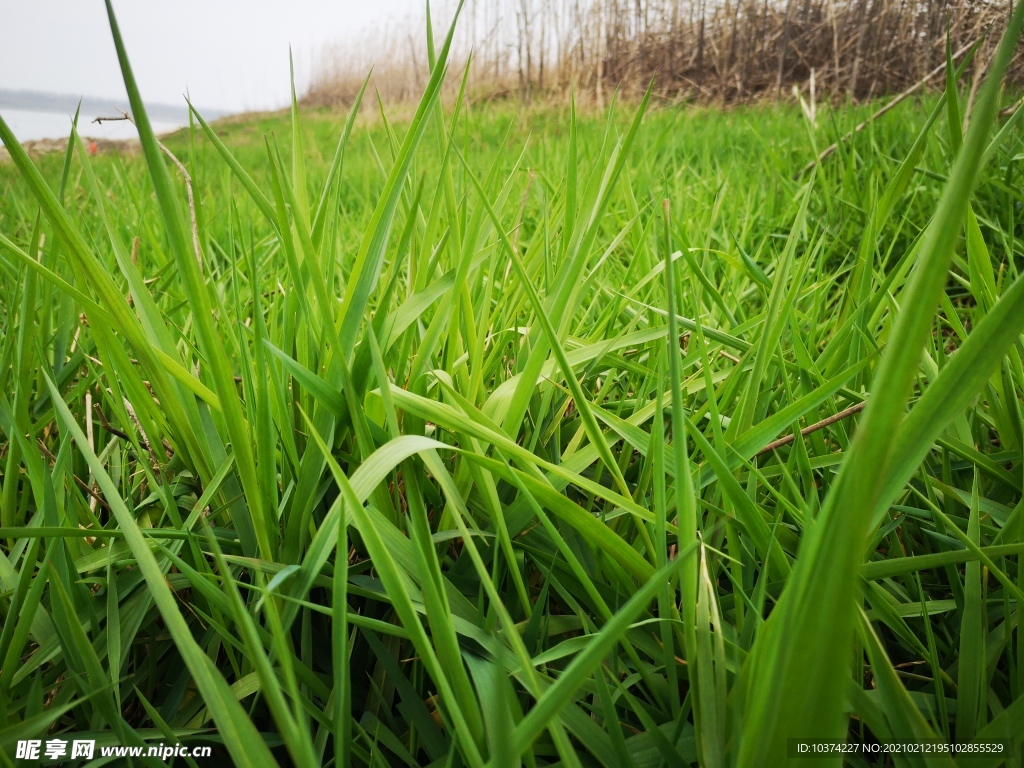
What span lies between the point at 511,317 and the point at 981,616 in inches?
15.3

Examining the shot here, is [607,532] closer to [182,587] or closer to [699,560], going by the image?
[699,560]

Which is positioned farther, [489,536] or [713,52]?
[713,52]

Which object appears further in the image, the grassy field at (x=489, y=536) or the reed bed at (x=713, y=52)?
the reed bed at (x=713, y=52)

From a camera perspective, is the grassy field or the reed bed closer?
the grassy field

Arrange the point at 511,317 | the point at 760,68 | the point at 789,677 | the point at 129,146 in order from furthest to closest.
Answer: the point at 760,68, the point at 129,146, the point at 511,317, the point at 789,677

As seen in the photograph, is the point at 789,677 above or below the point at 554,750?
above

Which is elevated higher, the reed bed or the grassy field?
the reed bed

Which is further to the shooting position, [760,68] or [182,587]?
[760,68]

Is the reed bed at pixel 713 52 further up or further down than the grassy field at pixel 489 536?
further up

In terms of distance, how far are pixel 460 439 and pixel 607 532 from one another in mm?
109

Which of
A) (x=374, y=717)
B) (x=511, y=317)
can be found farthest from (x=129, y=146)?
(x=374, y=717)

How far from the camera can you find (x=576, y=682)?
0.19 metres

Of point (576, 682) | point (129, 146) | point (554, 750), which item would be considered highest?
point (129, 146)

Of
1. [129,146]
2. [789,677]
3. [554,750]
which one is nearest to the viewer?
[789,677]
